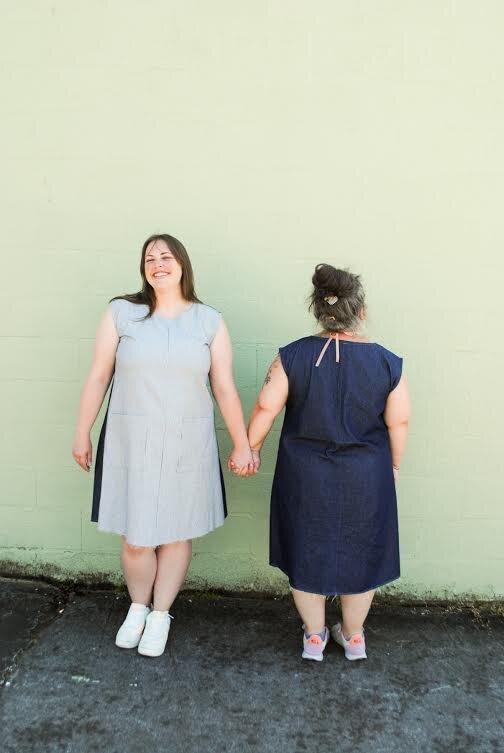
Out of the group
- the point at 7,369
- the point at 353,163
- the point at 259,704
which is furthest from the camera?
the point at 7,369

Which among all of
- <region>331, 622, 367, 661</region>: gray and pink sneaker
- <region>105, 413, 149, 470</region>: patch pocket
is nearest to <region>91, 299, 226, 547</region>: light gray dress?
<region>105, 413, 149, 470</region>: patch pocket

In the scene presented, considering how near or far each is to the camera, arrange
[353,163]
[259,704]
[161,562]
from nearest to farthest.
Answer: [259,704] → [161,562] → [353,163]

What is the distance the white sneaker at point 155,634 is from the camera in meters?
2.95

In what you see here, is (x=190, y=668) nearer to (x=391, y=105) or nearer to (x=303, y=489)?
(x=303, y=489)

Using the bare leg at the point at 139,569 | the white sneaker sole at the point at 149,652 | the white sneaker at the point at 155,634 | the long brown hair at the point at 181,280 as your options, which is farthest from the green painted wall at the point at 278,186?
the white sneaker sole at the point at 149,652

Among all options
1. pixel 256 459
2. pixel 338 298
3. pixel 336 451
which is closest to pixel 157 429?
pixel 256 459

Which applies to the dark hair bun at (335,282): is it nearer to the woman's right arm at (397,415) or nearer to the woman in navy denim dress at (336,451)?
the woman in navy denim dress at (336,451)

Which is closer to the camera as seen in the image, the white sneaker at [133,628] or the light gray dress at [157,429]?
the light gray dress at [157,429]

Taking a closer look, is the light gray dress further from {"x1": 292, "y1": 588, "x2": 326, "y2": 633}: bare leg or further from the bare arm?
{"x1": 292, "y1": 588, "x2": 326, "y2": 633}: bare leg

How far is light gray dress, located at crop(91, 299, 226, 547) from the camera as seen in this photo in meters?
2.81

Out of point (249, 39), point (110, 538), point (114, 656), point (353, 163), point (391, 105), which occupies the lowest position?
point (114, 656)

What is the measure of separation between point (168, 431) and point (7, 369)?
3.92 ft

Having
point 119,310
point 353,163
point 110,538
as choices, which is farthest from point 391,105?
point 110,538

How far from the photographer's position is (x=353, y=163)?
329 centimetres
